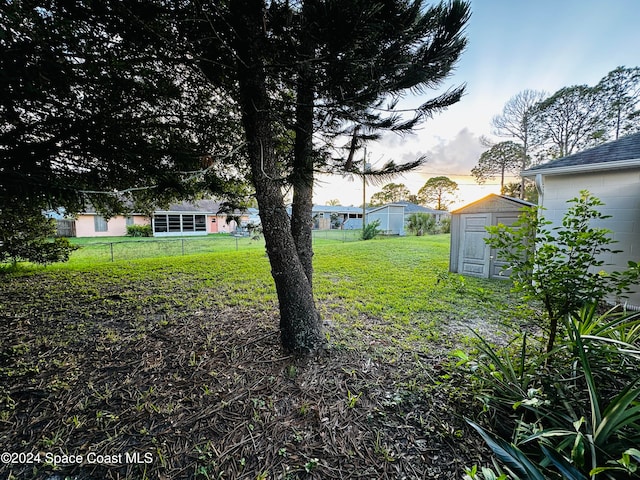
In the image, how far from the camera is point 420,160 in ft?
7.02

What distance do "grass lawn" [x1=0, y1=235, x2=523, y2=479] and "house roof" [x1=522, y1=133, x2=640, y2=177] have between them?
294 cm

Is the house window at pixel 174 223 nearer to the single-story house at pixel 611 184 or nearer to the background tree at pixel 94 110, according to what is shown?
the background tree at pixel 94 110

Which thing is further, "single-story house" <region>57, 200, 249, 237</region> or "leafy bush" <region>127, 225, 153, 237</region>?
"leafy bush" <region>127, 225, 153, 237</region>

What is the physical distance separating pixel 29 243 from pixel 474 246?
10205 millimetres

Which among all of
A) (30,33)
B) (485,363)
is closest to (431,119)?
(485,363)

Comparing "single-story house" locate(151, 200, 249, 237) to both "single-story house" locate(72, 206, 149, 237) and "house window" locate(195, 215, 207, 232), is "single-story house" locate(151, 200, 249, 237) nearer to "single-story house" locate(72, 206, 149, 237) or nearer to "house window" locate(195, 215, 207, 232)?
"house window" locate(195, 215, 207, 232)

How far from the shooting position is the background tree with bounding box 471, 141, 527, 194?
1762cm

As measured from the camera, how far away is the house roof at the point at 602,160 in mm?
3744

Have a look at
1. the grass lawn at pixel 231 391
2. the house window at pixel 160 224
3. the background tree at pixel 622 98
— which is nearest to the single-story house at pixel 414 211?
the background tree at pixel 622 98

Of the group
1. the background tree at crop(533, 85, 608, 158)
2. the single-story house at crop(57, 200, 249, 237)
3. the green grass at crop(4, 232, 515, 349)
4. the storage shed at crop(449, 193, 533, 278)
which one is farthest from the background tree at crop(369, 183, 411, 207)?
the green grass at crop(4, 232, 515, 349)

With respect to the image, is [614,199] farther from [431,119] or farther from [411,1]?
[411,1]

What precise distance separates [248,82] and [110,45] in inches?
45.2

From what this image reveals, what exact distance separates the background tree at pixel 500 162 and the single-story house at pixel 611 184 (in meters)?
16.1

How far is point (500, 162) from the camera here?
1928 cm
